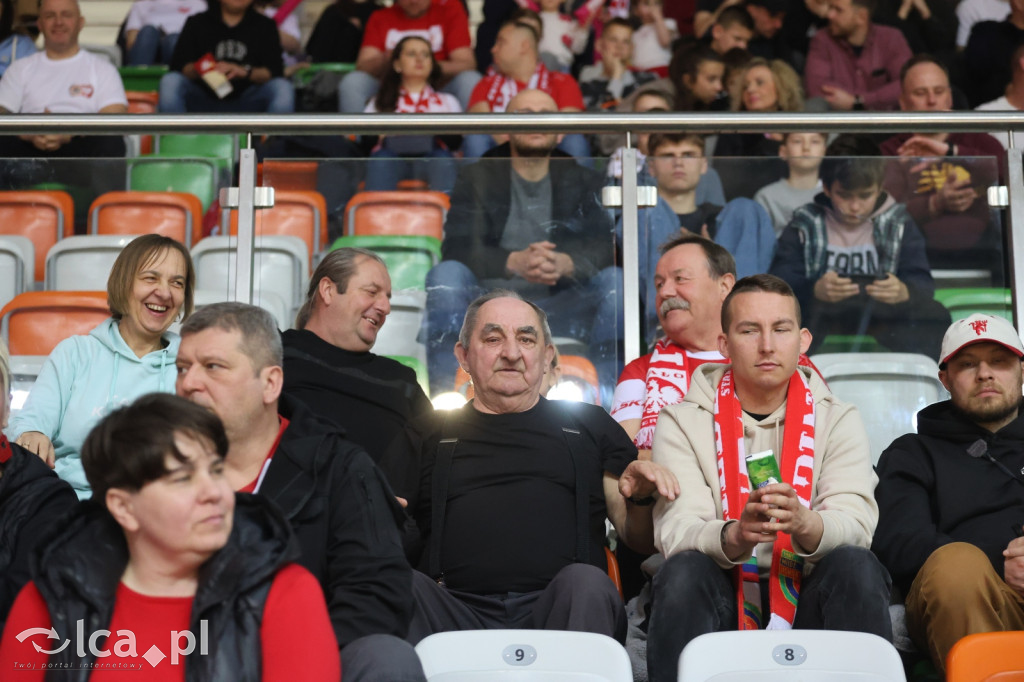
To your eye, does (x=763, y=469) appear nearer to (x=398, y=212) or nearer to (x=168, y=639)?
(x=168, y=639)

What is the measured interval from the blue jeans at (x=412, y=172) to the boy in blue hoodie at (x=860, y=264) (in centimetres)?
104

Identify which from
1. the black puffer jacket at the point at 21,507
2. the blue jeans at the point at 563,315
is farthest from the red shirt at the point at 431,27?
the black puffer jacket at the point at 21,507

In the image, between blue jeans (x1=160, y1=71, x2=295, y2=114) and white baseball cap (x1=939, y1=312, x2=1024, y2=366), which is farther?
blue jeans (x1=160, y1=71, x2=295, y2=114)

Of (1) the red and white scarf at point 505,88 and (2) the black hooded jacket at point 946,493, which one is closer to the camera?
(2) the black hooded jacket at point 946,493

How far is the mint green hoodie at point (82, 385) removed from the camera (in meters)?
3.29

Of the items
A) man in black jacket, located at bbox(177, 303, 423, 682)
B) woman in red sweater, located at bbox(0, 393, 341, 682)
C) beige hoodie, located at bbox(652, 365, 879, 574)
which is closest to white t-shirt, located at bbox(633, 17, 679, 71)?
beige hoodie, located at bbox(652, 365, 879, 574)

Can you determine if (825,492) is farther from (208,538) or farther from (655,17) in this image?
(655,17)

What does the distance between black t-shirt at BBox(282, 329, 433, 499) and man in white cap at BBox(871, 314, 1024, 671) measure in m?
1.26

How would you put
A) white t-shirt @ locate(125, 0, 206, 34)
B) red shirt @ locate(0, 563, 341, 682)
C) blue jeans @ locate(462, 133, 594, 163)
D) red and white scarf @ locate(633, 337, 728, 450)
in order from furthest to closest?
→ white t-shirt @ locate(125, 0, 206, 34) < blue jeans @ locate(462, 133, 594, 163) < red and white scarf @ locate(633, 337, 728, 450) < red shirt @ locate(0, 563, 341, 682)

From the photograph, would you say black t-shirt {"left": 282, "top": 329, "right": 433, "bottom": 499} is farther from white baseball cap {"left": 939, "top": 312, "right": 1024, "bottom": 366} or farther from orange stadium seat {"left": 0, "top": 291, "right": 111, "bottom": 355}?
white baseball cap {"left": 939, "top": 312, "right": 1024, "bottom": 366}

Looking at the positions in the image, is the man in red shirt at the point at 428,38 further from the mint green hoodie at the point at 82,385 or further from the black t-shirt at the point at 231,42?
the mint green hoodie at the point at 82,385

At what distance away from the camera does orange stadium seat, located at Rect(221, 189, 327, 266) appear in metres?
3.81

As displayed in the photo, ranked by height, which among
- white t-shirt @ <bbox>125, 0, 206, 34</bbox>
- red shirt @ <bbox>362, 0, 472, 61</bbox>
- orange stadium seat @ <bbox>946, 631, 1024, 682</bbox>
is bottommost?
orange stadium seat @ <bbox>946, 631, 1024, 682</bbox>

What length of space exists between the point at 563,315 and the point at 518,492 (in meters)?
0.82
